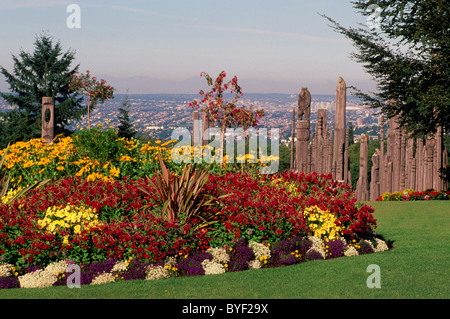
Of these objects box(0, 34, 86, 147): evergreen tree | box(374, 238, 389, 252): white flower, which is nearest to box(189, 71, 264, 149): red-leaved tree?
box(374, 238, 389, 252): white flower

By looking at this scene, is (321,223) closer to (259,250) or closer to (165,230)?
(259,250)

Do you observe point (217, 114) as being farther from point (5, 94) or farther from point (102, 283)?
point (5, 94)

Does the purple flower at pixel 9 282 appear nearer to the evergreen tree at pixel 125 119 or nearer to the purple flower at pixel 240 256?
the purple flower at pixel 240 256

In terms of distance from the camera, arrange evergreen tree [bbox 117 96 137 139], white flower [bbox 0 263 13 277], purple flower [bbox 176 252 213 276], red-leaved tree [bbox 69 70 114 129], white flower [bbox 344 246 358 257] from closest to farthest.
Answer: white flower [bbox 0 263 13 277] < purple flower [bbox 176 252 213 276] < white flower [bbox 344 246 358 257] < red-leaved tree [bbox 69 70 114 129] < evergreen tree [bbox 117 96 137 139]

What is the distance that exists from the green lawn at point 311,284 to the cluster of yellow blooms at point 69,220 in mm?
1135

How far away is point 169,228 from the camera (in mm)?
7863

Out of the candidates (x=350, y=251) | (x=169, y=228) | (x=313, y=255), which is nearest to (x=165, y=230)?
(x=169, y=228)

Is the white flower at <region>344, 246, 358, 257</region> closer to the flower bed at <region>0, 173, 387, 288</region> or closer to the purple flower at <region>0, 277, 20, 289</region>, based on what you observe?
the flower bed at <region>0, 173, 387, 288</region>

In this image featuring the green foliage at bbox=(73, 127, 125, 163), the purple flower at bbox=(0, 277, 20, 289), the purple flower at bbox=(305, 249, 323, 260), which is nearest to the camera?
the purple flower at bbox=(0, 277, 20, 289)

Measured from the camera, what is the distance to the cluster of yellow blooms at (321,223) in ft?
28.7

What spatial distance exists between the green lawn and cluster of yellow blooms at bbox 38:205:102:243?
114 centimetres

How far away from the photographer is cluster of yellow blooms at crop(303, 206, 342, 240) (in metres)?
8.73

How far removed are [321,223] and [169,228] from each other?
2769mm

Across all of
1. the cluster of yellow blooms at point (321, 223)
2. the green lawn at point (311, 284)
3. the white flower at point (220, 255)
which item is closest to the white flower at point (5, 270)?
the green lawn at point (311, 284)
